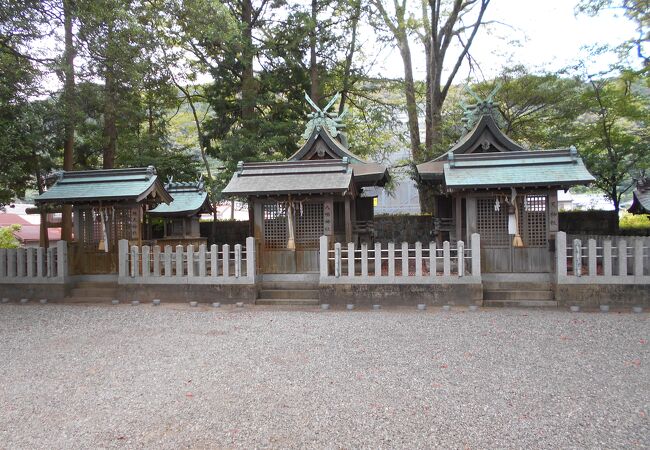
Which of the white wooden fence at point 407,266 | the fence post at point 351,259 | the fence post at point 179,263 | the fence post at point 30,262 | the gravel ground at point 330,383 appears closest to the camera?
the gravel ground at point 330,383

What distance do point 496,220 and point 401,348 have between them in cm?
605

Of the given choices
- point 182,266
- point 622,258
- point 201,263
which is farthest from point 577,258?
point 182,266

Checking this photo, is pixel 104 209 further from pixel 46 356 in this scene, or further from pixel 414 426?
pixel 414 426

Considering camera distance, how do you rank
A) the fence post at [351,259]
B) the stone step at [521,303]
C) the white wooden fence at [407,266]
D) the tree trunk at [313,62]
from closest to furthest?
1. the stone step at [521,303]
2. the white wooden fence at [407,266]
3. the fence post at [351,259]
4. the tree trunk at [313,62]

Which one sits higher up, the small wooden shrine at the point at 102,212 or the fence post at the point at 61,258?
the small wooden shrine at the point at 102,212

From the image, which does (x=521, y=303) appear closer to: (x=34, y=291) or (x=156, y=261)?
(x=156, y=261)

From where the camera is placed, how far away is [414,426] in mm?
4332

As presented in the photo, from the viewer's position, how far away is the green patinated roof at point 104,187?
470 inches

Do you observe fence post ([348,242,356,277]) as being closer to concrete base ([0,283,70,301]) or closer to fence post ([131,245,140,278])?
fence post ([131,245,140,278])

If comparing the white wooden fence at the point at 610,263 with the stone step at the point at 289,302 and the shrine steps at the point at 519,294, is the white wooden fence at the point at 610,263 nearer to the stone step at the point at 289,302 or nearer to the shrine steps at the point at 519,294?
the shrine steps at the point at 519,294

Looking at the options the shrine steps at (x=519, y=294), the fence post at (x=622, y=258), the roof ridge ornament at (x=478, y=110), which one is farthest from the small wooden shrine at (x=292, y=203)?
the fence post at (x=622, y=258)

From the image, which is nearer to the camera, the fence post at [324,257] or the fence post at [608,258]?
the fence post at [608,258]

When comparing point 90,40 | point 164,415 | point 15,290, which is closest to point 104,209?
point 15,290

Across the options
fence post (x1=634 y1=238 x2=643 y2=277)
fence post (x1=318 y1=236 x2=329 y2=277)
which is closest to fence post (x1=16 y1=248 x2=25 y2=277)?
fence post (x1=318 y1=236 x2=329 y2=277)
